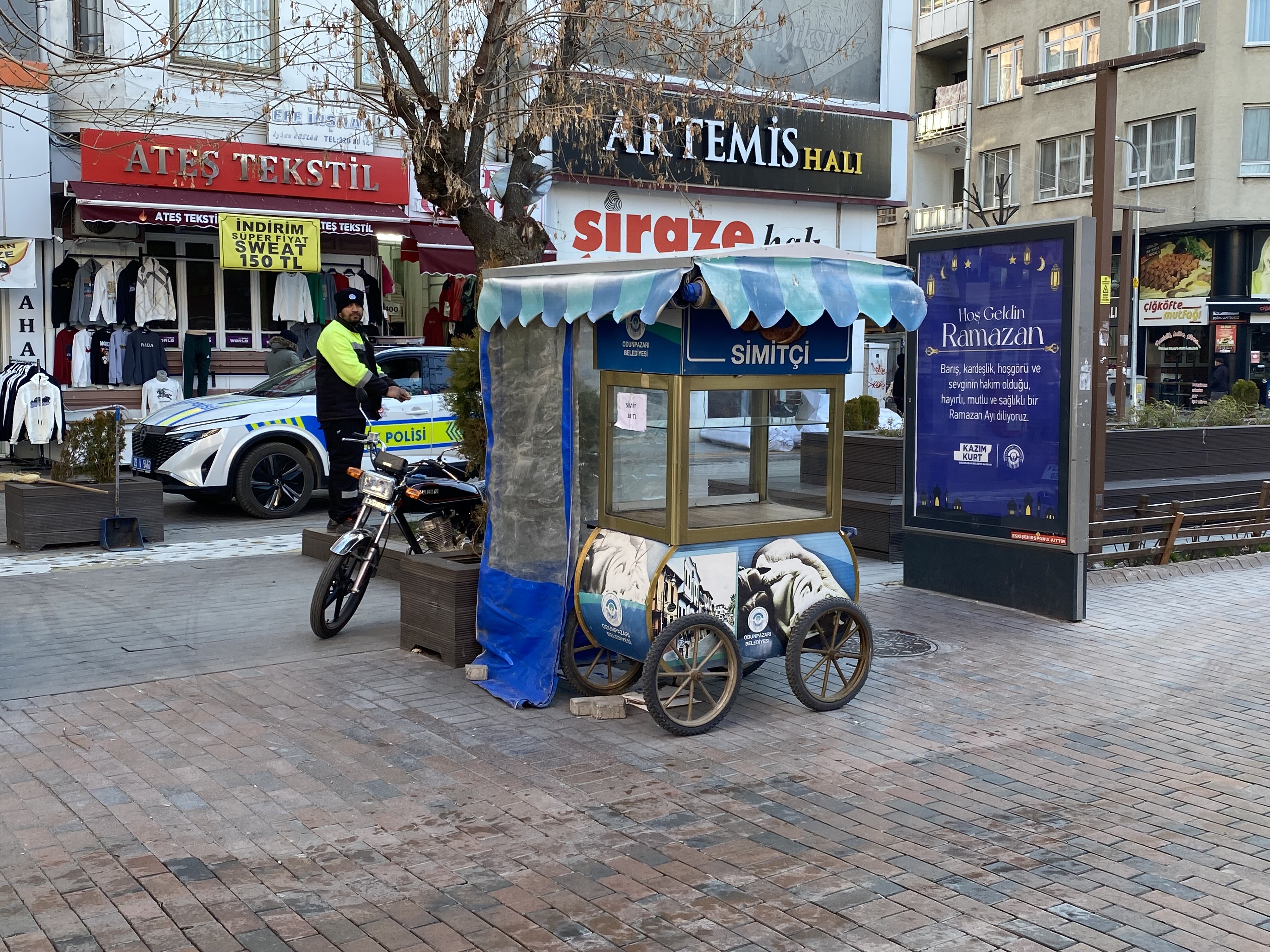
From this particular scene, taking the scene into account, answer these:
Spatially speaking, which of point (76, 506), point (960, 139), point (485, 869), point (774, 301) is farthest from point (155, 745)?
point (960, 139)

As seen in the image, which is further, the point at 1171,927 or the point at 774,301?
the point at 774,301

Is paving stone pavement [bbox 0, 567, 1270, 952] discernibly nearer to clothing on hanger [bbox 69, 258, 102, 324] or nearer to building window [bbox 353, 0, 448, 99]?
building window [bbox 353, 0, 448, 99]

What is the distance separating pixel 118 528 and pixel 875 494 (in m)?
6.66

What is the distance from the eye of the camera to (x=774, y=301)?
5.88m

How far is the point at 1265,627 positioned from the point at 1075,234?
A: 3.00m

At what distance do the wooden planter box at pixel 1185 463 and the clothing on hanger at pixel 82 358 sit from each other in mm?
13021

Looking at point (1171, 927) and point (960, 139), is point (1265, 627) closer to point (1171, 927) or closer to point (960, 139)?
point (1171, 927)

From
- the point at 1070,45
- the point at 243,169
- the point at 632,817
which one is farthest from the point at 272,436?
the point at 1070,45

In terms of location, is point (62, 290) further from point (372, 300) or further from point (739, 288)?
point (739, 288)

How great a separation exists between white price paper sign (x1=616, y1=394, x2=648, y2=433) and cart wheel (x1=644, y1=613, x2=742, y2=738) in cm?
100

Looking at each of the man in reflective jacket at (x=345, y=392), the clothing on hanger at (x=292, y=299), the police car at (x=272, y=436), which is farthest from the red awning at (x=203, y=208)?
the man in reflective jacket at (x=345, y=392)

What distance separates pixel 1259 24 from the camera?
35.5 meters

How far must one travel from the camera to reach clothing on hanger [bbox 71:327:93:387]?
17.2 metres

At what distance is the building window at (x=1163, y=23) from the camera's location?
36.1 m
